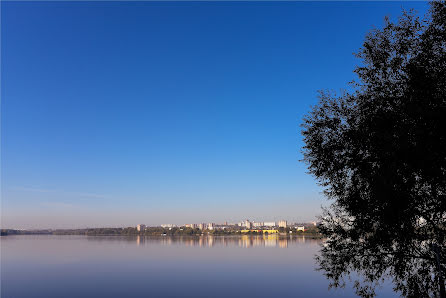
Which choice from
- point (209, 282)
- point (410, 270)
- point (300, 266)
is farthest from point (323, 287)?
point (410, 270)

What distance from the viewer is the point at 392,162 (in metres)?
10.9

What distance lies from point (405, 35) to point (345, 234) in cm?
748

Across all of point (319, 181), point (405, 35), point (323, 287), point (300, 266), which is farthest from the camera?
point (300, 266)

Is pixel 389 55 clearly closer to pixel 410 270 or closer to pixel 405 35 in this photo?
pixel 405 35

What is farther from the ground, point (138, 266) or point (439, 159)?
point (439, 159)

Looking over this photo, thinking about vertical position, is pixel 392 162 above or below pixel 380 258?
above

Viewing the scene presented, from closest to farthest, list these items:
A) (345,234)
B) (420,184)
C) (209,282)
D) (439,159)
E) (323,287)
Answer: (439,159) < (420,184) < (345,234) < (323,287) < (209,282)

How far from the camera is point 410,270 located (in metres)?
12.4

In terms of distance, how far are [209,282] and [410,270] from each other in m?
33.7

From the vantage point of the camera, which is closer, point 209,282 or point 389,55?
point 389,55

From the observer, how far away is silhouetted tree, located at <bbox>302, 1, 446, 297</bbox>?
Answer: 1063 centimetres

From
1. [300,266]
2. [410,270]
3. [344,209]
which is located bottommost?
[300,266]

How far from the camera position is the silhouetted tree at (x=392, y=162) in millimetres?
10633

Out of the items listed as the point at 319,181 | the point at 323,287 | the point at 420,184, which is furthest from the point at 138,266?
the point at 420,184
